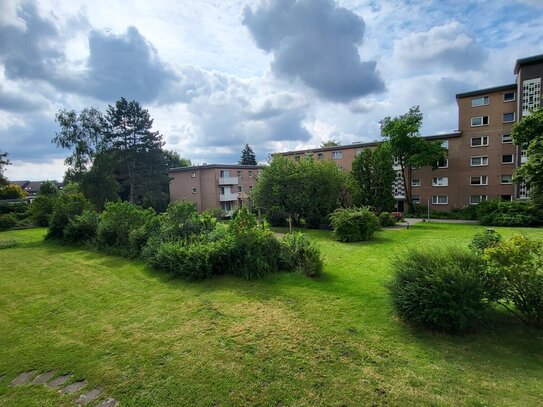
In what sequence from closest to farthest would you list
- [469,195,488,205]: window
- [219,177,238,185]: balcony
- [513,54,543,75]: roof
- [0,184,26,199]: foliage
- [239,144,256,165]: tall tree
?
[513,54,543,75]: roof, [469,195,488,205]: window, [219,177,238,185]: balcony, [0,184,26,199]: foliage, [239,144,256,165]: tall tree

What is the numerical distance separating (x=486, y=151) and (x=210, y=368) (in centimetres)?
3622

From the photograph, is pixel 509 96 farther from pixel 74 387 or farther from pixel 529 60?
pixel 74 387

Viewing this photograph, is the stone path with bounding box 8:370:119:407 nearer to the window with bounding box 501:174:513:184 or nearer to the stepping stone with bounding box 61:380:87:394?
the stepping stone with bounding box 61:380:87:394

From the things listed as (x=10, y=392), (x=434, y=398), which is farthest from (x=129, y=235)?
(x=434, y=398)

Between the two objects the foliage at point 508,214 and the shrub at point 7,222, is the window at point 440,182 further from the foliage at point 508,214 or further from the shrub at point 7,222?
the shrub at point 7,222

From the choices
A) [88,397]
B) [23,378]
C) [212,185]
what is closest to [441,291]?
[88,397]

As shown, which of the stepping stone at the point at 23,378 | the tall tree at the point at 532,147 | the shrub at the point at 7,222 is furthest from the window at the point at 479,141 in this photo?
the shrub at the point at 7,222

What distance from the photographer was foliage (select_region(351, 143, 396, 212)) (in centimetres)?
2688

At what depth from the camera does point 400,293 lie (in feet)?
19.3

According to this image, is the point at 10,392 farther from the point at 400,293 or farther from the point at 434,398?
the point at 400,293

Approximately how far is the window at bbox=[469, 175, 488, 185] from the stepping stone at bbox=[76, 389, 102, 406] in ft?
121

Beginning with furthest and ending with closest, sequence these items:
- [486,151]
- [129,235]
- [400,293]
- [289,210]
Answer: [486,151]
[289,210]
[129,235]
[400,293]

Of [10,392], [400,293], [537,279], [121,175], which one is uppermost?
[121,175]

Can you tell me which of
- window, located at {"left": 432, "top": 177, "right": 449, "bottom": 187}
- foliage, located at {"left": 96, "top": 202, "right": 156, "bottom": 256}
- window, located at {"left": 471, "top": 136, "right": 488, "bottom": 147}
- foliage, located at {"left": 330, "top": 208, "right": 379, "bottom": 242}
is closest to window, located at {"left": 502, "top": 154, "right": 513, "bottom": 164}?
window, located at {"left": 471, "top": 136, "right": 488, "bottom": 147}
